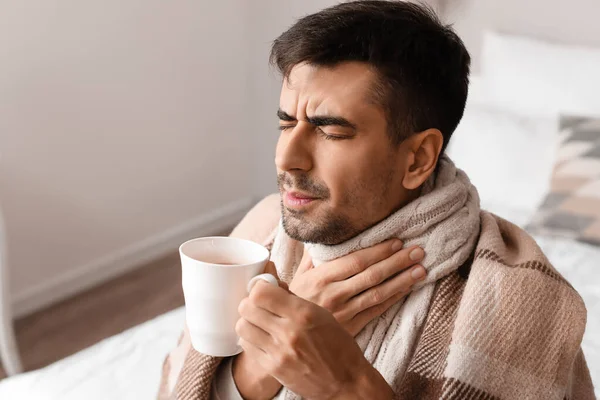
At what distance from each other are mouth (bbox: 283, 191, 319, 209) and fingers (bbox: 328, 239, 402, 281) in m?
0.10

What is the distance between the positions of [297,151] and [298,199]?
67 mm

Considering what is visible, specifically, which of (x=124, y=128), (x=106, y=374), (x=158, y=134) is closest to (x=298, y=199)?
(x=106, y=374)

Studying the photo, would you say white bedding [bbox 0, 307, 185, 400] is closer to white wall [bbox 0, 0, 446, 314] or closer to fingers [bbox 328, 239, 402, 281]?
fingers [bbox 328, 239, 402, 281]

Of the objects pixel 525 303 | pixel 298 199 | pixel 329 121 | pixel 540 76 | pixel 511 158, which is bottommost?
pixel 511 158

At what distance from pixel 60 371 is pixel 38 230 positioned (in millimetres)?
1327

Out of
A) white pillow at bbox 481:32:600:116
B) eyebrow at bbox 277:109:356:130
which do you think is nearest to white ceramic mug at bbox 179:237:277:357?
eyebrow at bbox 277:109:356:130

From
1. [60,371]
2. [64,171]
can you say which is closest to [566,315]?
[60,371]

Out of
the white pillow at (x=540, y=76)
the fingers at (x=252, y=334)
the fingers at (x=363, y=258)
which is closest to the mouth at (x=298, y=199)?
the fingers at (x=363, y=258)

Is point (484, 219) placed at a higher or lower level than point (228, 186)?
higher

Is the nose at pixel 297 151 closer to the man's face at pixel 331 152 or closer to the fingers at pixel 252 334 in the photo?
the man's face at pixel 331 152

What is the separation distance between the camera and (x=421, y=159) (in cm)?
116

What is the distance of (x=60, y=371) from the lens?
1.53m

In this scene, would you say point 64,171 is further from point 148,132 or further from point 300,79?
point 300,79

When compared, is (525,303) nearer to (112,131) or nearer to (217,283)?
(217,283)
